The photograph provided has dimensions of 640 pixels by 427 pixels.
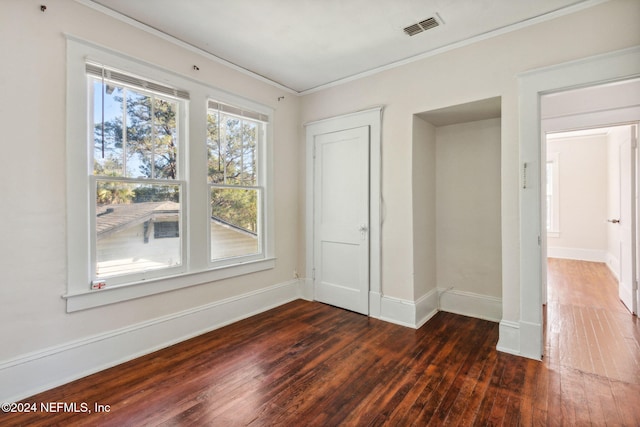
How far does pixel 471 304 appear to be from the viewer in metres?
3.52

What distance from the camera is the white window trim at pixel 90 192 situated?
2.26m

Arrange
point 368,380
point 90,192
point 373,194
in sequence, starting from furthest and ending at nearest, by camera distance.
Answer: point 373,194, point 90,192, point 368,380

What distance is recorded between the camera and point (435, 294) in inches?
146

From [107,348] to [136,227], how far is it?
990mm

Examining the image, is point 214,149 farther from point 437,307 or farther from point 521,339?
point 521,339

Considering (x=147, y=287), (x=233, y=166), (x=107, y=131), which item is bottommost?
(x=147, y=287)

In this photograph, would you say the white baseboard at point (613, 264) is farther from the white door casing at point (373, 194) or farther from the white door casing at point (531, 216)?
the white door casing at point (373, 194)

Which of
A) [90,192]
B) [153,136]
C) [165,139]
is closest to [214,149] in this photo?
[165,139]

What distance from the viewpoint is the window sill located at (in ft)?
7.54

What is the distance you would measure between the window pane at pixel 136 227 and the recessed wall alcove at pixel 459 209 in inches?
98.5

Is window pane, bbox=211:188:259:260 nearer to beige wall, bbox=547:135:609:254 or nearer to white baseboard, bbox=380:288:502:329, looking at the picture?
white baseboard, bbox=380:288:502:329

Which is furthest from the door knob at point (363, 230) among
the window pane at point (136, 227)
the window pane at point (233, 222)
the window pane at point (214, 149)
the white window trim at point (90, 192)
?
the window pane at point (136, 227)

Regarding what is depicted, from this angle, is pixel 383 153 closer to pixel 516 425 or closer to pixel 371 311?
pixel 371 311

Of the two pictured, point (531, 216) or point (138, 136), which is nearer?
point (531, 216)
